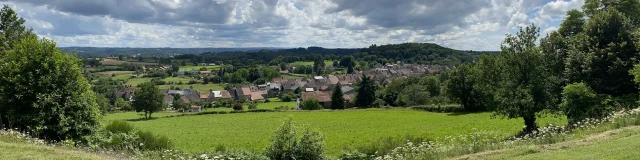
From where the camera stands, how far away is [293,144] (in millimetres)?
13609

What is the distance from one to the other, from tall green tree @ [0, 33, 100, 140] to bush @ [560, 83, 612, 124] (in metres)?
21.0

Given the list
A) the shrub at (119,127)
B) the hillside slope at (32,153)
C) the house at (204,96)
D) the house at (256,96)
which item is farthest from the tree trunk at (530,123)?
the house at (204,96)

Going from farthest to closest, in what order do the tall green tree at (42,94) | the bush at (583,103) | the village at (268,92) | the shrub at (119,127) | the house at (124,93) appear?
the house at (124,93) → the village at (268,92) → the shrub at (119,127) → the bush at (583,103) → the tall green tree at (42,94)

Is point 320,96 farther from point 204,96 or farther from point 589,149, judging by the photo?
point 589,149

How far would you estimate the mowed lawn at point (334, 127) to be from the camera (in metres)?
29.0

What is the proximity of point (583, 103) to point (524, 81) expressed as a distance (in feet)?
11.3

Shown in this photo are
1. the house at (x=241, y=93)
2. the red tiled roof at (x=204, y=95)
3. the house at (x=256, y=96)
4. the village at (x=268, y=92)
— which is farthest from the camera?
the house at (x=241, y=93)

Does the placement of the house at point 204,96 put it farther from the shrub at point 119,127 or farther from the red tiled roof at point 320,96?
the shrub at point 119,127

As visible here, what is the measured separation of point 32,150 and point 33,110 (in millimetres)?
5867

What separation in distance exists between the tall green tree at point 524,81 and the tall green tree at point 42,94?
65.6 ft

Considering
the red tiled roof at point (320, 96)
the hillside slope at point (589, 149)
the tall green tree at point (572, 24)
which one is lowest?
the red tiled roof at point (320, 96)

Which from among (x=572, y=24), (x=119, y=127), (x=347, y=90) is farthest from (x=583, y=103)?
(x=347, y=90)

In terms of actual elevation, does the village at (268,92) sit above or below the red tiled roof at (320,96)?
below

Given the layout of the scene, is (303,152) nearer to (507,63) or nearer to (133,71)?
(507,63)
